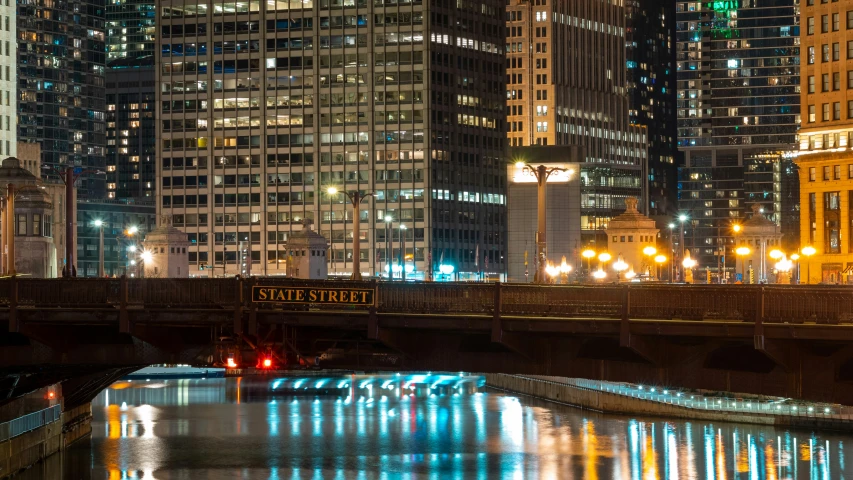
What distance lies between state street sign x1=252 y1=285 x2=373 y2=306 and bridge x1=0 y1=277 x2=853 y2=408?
0.15 ft

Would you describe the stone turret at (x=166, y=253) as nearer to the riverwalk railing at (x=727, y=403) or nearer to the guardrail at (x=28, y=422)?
the riverwalk railing at (x=727, y=403)

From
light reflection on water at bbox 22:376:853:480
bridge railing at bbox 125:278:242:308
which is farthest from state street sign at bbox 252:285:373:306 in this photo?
light reflection on water at bbox 22:376:853:480

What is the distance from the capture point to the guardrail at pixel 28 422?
72125 millimetres

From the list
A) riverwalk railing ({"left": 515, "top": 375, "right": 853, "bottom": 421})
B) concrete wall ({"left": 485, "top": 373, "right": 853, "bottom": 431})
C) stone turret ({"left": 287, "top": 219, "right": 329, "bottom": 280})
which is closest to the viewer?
riverwalk railing ({"left": 515, "top": 375, "right": 853, "bottom": 421})

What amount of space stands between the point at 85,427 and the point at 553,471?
36395 mm

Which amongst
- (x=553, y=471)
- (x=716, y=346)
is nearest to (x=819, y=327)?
(x=716, y=346)

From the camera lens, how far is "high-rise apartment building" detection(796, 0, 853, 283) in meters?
172

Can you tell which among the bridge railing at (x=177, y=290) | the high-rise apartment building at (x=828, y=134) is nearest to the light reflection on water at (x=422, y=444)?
the bridge railing at (x=177, y=290)

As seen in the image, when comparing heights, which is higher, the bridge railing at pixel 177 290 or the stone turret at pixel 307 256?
the stone turret at pixel 307 256

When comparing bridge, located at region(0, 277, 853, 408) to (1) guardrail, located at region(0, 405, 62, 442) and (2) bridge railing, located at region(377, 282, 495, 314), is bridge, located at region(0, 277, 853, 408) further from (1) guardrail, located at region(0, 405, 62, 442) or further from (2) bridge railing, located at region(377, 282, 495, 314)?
(1) guardrail, located at region(0, 405, 62, 442)

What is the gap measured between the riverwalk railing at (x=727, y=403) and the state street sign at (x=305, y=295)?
55.6 meters

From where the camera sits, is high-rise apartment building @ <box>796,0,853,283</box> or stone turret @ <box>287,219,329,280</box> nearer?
stone turret @ <box>287,219,329,280</box>

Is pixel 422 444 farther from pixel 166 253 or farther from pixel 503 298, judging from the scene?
pixel 166 253

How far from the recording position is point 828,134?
178500 millimetres
